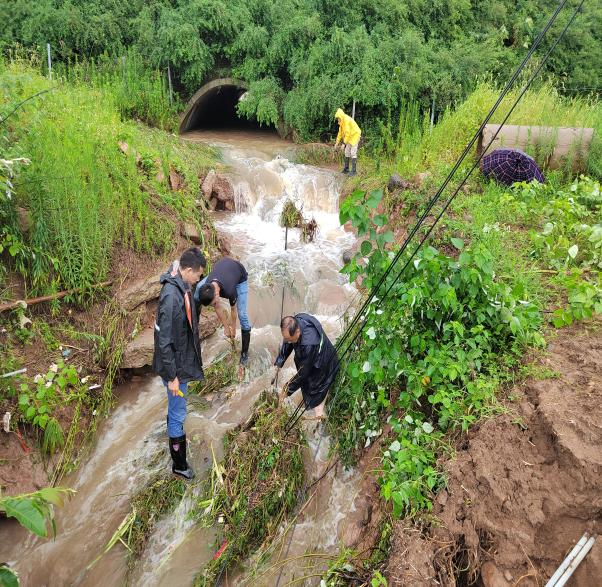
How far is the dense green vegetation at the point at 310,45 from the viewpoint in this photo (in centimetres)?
1094

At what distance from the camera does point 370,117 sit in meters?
11.2

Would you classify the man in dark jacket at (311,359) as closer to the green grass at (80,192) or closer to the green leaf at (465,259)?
the green leaf at (465,259)

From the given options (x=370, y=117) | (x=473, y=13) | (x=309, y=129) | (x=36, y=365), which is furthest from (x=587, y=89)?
(x=36, y=365)

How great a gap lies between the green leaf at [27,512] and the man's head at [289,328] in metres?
2.52

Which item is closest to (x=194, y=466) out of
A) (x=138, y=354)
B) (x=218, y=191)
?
(x=138, y=354)

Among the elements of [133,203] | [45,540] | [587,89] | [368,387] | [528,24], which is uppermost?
[528,24]

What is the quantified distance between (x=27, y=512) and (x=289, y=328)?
2.59 meters

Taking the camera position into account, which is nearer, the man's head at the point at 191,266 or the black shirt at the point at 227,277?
the man's head at the point at 191,266

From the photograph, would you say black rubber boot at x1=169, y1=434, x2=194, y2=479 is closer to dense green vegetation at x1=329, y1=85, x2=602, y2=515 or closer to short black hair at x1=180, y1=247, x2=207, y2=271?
dense green vegetation at x1=329, y1=85, x2=602, y2=515

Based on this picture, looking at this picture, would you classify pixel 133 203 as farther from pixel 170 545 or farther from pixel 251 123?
pixel 251 123

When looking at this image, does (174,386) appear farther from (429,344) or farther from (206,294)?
(429,344)

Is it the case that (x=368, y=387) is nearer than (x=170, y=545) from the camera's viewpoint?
No

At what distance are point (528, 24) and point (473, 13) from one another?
1616mm

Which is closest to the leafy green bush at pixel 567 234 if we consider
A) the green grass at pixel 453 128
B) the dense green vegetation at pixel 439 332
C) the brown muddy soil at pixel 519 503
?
the dense green vegetation at pixel 439 332
